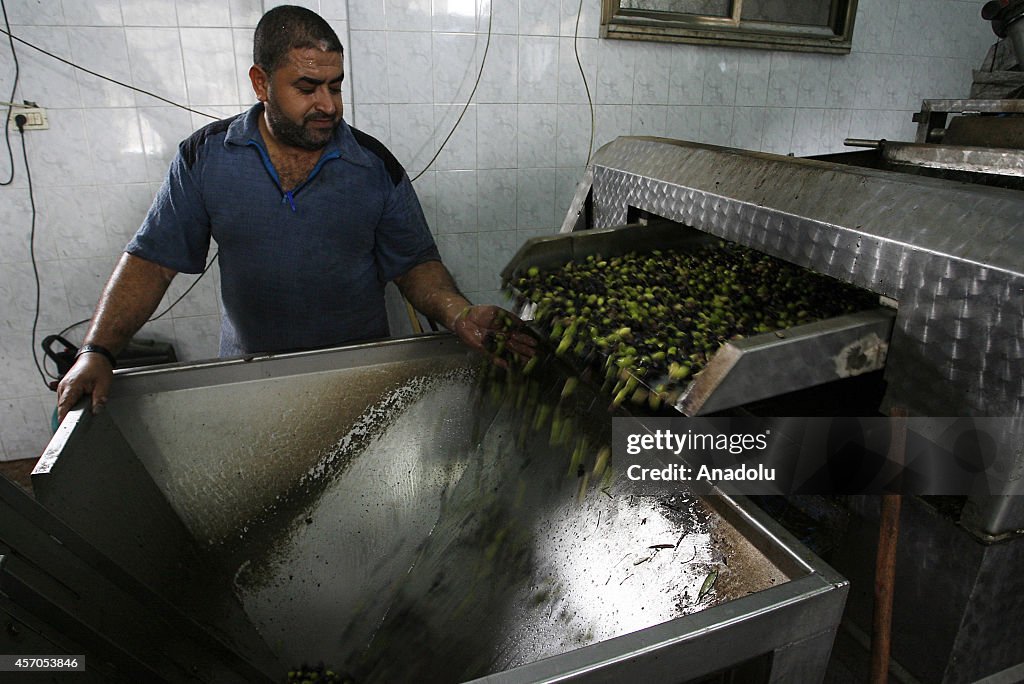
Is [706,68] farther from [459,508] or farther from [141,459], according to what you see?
[141,459]

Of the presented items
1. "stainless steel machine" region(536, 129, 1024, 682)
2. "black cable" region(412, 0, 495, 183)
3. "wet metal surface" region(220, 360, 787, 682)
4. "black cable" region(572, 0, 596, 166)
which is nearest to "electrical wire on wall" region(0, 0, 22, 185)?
"black cable" region(412, 0, 495, 183)

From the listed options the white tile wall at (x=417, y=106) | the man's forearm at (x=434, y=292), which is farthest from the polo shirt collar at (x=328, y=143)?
the white tile wall at (x=417, y=106)

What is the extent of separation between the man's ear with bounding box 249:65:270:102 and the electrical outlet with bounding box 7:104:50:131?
1.63 meters

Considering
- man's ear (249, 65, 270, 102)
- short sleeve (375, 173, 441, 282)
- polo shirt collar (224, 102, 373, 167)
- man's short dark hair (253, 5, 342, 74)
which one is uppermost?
man's short dark hair (253, 5, 342, 74)

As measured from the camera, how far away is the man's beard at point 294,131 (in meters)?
1.98

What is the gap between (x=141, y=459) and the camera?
1.46 m

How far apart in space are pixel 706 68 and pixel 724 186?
2746mm

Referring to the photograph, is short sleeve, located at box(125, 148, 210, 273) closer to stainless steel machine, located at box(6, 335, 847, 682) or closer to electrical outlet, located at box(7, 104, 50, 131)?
stainless steel machine, located at box(6, 335, 847, 682)

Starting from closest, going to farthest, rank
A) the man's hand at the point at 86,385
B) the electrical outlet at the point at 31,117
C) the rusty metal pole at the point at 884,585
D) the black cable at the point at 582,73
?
the rusty metal pole at the point at 884,585 < the man's hand at the point at 86,385 < the electrical outlet at the point at 31,117 < the black cable at the point at 582,73

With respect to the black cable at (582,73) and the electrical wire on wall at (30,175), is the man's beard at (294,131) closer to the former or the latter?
the electrical wire on wall at (30,175)

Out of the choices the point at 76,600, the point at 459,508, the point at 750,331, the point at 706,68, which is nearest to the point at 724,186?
the point at 750,331

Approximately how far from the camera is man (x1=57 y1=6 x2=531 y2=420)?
1928 millimetres

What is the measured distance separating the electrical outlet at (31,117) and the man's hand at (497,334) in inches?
97.2

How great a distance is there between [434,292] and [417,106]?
1627 millimetres
